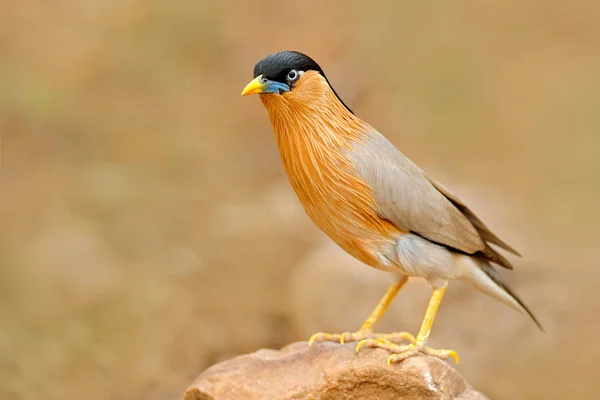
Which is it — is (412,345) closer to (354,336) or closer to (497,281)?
(354,336)

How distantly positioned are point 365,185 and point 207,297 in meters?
4.56

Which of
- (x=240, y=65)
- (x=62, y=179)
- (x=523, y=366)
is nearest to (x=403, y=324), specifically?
(x=523, y=366)

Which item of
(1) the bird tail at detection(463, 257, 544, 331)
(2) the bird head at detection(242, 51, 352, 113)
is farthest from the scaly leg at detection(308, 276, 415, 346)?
(2) the bird head at detection(242, 51, 352, 113)

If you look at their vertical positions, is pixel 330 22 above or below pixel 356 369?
above

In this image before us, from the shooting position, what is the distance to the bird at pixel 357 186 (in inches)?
176

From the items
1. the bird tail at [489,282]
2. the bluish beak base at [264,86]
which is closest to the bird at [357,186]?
the bluish beak base at [264,86]

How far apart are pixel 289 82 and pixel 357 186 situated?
0.68m

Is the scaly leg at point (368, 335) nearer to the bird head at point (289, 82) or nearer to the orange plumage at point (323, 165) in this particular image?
the orange plumage at point (323, 165)

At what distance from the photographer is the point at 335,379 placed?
183 inches

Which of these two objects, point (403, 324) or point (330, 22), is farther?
point (330, 22)

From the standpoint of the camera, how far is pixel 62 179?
10453 mm

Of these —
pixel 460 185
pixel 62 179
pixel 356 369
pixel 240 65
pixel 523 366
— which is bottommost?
pixel 356 369

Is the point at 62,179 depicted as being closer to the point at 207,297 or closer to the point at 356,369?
the point at 207,297

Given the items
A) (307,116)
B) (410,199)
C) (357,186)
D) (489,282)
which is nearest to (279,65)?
(307,116)
